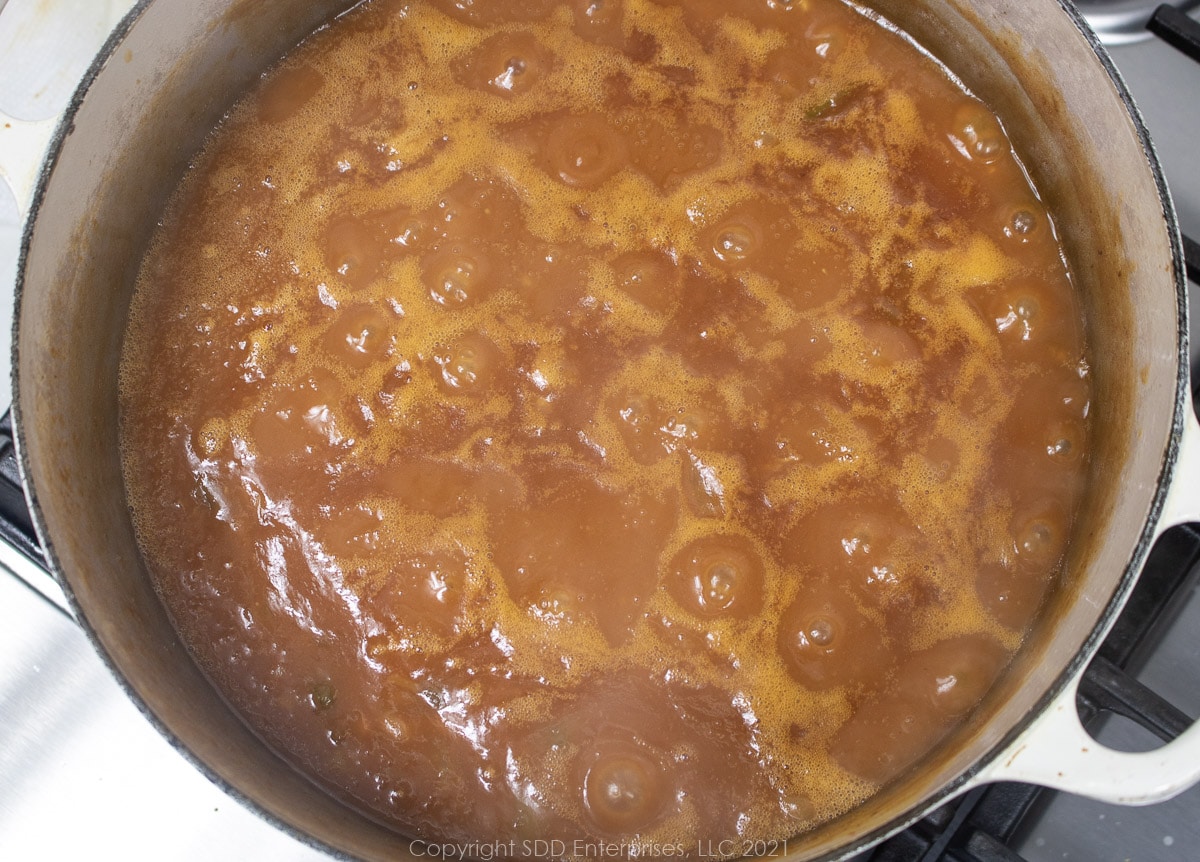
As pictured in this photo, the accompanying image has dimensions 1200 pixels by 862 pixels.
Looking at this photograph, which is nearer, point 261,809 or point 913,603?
point 261,809

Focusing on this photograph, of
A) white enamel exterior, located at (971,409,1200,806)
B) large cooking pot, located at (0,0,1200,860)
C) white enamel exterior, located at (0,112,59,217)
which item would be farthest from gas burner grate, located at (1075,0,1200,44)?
white enamel exterior, located at (0,112,59,217)

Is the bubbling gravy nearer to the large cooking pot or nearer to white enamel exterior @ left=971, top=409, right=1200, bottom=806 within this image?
the large cooking pot

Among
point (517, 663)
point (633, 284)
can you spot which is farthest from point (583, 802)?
point (633, 284)

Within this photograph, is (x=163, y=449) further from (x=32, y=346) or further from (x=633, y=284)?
(x=633, y=284)

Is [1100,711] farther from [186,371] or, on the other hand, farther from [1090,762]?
[186,371]

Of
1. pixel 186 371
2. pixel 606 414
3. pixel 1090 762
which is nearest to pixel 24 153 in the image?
pixel 186 371

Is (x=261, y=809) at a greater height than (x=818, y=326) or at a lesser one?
lesser

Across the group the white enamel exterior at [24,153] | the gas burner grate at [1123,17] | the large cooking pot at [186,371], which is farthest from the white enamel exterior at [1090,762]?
the white enamel exterior at [24,153]
